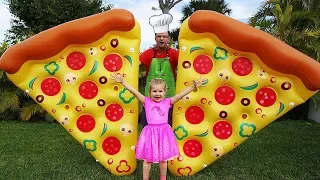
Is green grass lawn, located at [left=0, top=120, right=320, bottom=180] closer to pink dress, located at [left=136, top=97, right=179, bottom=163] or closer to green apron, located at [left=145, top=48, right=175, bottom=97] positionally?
pink dress, located at [left=136, top=97, right=179, bottom=163]

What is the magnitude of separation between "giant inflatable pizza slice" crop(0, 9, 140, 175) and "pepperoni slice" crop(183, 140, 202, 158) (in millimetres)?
534

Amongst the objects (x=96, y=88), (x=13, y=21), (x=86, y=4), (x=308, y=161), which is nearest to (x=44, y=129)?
(x=96, y=88)

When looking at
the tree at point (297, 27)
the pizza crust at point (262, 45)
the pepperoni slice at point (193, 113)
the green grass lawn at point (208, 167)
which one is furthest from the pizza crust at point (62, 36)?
the tree at point (297, 27)

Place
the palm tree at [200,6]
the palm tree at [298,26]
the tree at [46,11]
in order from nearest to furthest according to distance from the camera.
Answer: the palm tree at [298,26]
the tree at [46,11]
the palm tree at [200,6]

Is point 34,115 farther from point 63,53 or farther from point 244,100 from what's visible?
point 244,100

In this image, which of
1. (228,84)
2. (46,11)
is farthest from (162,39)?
(46,11)

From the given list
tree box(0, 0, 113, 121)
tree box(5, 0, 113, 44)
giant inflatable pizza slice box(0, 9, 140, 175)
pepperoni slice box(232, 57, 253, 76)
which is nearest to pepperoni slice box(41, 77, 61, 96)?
giant inflatable pizza slice box(0, 9, 140, 175)

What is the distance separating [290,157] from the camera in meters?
5.01

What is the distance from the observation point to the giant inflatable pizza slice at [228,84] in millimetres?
3832

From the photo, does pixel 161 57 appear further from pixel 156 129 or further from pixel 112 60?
pixel 156 129

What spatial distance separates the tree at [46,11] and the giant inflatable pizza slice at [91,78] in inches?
381

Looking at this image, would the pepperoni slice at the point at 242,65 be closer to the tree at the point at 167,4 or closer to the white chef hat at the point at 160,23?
the white chef hat at the point at 160,23

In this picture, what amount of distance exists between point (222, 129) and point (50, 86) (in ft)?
5.83

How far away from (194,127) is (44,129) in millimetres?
3955
